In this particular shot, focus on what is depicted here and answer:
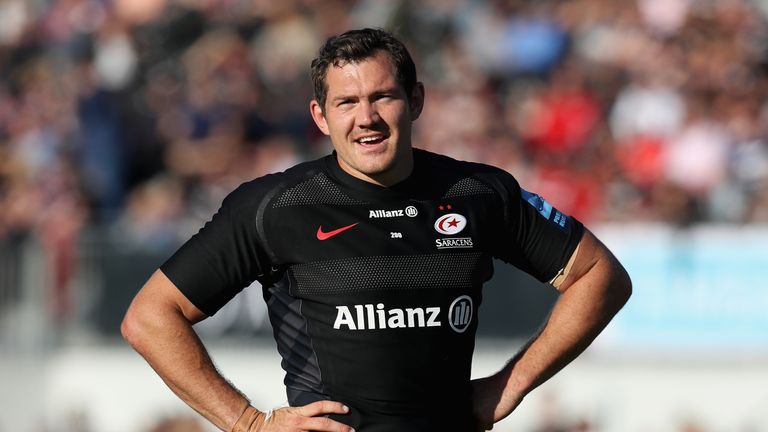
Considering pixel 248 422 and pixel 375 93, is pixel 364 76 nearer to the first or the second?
pixel 375 93

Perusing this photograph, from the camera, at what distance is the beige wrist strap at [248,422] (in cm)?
460

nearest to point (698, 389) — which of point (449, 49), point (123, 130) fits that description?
point (449, 49)

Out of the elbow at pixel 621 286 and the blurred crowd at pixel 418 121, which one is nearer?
the elbow at pixel 621 286

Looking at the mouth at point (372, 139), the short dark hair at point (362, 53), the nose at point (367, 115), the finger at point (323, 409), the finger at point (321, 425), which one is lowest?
the finger at point (321, 425)

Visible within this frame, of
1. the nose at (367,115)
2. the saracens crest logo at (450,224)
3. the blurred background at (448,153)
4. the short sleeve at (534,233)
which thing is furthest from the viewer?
the blurred background at (448,153)

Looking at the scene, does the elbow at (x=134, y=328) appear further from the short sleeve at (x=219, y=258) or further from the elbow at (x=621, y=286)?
the elbow at (x=621, y=286)

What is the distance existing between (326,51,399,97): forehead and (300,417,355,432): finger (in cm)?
108

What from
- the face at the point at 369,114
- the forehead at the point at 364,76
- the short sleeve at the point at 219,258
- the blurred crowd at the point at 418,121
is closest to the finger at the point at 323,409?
the short sleeve at the point at 219,258

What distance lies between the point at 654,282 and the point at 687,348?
0.61m

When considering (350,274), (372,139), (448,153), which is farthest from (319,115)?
(448,153)

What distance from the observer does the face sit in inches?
180

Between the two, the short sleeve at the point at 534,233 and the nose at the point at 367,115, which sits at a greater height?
the nose at the point at 367,115

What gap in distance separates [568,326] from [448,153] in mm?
8157

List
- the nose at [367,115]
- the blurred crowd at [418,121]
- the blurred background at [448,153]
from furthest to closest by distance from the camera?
the blurred crowd at [418,121], the blurred background at [448,153], the nose at [367,115]
